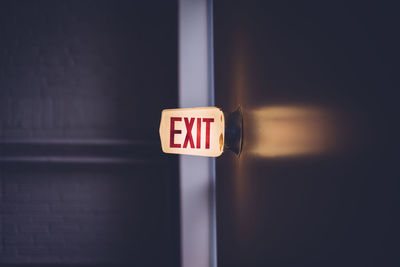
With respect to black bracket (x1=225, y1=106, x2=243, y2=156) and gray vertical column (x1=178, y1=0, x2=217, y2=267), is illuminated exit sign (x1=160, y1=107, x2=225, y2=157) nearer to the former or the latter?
black bracket (x1=225, y1=106, x2=243, y2=156)

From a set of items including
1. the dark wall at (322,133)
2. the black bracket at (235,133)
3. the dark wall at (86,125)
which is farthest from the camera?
the dark wall at (86,125)

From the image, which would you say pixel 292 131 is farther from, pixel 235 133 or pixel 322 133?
pixel 235 133

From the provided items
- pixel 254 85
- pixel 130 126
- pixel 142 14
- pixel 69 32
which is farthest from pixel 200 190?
pixel 69 32

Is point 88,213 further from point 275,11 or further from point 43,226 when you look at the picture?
point 275,11

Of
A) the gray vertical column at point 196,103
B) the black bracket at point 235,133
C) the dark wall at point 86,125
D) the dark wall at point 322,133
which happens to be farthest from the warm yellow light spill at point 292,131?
the dark wall at point 86,125

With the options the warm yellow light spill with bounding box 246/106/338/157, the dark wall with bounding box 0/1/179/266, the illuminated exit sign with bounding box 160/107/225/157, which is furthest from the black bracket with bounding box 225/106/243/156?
the dark wall with bounding box 0/1/179/266

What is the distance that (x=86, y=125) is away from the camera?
2.39m

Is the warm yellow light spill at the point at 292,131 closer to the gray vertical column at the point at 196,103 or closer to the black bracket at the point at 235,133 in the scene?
the black bracket at the point at 235,133

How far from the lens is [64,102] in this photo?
2395 millimetres

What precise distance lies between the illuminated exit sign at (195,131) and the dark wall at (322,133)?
0.17m

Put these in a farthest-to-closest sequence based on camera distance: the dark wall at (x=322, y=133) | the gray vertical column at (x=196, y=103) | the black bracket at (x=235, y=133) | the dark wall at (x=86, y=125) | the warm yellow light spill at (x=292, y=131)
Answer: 1. the dark wall at (x=86, y=125)
2. the gray vertical column at (x=196, y=103)
3. the black bracket at (x=235, y=133)
4. the warm yellow light spill at (x=292, y=131)
5. the dark wall at (x=322, y=133)

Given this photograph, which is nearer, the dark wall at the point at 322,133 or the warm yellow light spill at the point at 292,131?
the dark wall at the point at 322,133

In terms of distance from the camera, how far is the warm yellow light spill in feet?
1.38

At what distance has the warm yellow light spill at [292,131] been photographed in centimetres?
42
